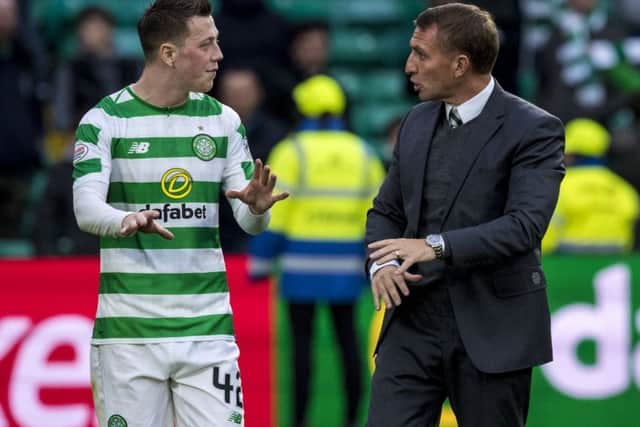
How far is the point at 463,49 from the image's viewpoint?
5676mm

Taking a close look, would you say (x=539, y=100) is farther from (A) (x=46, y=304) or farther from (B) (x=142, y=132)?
(B) (x=142, y=132)

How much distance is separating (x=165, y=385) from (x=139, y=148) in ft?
3.14

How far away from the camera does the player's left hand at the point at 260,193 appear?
5.59m

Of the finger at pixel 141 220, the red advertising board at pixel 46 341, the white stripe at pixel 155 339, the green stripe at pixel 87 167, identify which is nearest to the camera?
the finger at pixel 141 220

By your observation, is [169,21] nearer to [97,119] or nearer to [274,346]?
[97,119]

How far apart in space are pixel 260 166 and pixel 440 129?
2.58ft

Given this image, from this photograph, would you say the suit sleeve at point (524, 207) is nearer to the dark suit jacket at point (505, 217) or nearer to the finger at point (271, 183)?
the dark suit jacket at point (505, 217)

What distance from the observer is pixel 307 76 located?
12.3 m

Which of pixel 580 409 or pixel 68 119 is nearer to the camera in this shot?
pixel 580 409

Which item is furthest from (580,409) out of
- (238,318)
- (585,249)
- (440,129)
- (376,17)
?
(376,17)

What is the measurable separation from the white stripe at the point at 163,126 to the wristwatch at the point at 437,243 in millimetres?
1013

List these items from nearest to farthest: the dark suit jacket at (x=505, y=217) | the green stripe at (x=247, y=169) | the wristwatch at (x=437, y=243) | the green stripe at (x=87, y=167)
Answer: the wristwatch at (x=437, y=243), the dark suit jacket at (x=505, y=217), the green stripe at (x=87, y=167), the green stripe at (x=247, y=169)

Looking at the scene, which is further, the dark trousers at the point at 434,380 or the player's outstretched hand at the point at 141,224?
the dark trousers at the point at 434,380

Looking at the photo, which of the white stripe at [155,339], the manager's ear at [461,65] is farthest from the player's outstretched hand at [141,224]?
the manager's ear at [461,65]
